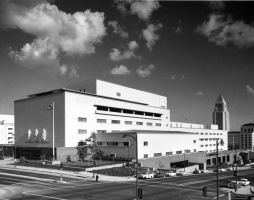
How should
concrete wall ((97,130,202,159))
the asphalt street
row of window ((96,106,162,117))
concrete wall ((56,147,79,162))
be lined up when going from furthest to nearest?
row of window ((96,106,162,117))
concrete wall ((97,130,202,159))
concrete wall ((56,147,79,162))
the asphalt street

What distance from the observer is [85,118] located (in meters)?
87.9

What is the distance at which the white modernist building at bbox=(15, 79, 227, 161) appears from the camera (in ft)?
271

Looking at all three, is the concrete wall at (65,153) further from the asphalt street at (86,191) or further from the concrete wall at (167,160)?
the asphalt street at (86,191)

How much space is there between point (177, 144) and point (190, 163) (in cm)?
845

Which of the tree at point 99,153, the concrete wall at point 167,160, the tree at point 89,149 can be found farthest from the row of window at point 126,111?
the concrete wall at point 167,160

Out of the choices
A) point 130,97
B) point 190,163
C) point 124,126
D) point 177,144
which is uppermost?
point 130,97

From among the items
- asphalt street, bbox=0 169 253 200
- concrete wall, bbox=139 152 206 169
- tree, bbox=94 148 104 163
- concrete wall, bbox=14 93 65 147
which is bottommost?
concrete wall, bbox=139 152 206 169

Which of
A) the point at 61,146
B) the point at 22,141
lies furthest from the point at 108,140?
the point at 22,141

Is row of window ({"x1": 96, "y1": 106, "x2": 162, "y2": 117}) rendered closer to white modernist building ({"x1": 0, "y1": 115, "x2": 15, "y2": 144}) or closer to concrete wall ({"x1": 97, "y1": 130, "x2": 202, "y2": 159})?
concrete wall ({"x1": 97, "y1": 130, "x2": 202, "y2": 159})

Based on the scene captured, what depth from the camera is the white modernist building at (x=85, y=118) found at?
8275 cm

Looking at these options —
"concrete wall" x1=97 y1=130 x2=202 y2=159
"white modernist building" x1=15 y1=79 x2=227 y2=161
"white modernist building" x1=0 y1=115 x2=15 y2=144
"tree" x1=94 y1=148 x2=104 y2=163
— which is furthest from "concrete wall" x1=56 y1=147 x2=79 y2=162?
"white modernist building" x1=0 y1=115 x2=15 y2=144

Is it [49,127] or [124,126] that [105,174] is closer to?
[49,127]

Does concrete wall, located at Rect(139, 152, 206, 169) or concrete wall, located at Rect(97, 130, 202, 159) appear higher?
concrete wall, located at Rect(97, 130, 202, 159)

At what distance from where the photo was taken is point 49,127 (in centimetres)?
8462
